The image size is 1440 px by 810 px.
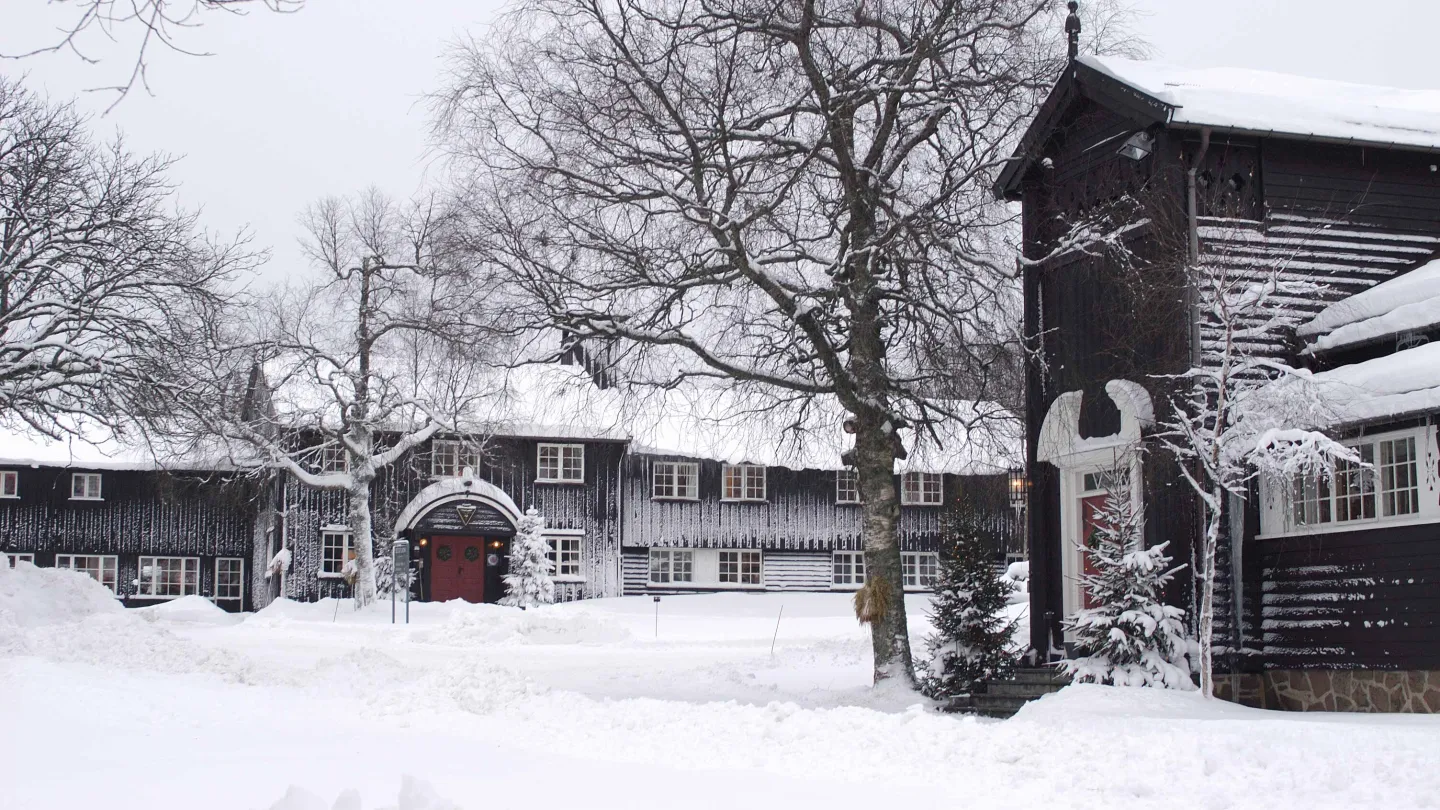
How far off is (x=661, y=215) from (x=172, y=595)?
1352 inches

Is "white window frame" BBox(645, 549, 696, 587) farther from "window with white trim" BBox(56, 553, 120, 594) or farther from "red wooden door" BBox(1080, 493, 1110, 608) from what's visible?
"red wooden door" BBox(1080, 493, 1110, 608)

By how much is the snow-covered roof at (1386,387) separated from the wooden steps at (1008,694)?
468 cm

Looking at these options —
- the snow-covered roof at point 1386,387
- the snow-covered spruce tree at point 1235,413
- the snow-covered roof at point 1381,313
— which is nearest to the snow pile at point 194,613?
the snow-covered spruce tree at point 1235,413

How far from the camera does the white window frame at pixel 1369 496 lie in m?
14.2

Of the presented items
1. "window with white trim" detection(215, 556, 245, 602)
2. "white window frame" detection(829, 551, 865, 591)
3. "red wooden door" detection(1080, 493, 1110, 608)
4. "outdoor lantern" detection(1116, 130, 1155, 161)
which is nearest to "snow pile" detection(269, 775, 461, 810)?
"red wooden door" detection(1080, 493, 1110, 608)

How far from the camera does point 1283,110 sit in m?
16.6

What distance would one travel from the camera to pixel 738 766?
1066 centimetres

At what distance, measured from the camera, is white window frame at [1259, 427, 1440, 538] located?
1422 cm

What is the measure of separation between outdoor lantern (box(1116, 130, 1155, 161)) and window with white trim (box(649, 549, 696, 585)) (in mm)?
29638

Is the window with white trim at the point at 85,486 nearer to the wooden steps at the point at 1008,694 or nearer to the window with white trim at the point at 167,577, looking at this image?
the window with white trim at the point at 167,577

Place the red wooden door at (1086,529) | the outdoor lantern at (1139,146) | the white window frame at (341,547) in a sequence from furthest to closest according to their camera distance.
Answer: the white window frame at (341,547) → the red wooden door at (1086,529) → the outdoor lantern at (1139,146)

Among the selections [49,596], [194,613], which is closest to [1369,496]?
[49,596]

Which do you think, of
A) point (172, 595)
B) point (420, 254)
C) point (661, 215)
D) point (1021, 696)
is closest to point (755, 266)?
point (661, 215)

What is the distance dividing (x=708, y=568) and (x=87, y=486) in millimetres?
20729
